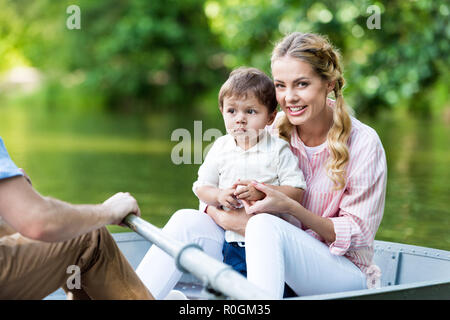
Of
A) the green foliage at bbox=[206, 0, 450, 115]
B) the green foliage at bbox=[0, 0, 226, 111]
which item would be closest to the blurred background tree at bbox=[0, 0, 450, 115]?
the green foliage at bbox=[0, 0, 226, 111]

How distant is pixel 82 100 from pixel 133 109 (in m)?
2.07

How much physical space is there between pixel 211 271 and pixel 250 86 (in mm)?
937

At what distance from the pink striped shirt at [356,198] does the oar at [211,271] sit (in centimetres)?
71

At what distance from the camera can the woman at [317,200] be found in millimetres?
2467

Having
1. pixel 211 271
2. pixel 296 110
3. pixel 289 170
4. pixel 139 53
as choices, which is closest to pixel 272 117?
pixel 296 110

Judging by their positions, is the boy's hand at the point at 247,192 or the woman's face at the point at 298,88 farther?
the woman's face at the point at 298,88

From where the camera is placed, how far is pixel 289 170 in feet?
8.57

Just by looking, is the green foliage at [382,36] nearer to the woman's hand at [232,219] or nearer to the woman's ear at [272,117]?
the woman's ear at [272,117]

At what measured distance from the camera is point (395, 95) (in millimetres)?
8086

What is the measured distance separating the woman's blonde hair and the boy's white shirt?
0.46 feet

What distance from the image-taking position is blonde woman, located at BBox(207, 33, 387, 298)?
2471 millimetres

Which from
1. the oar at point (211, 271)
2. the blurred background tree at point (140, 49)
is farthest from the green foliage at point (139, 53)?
the oar at point (211, 271)

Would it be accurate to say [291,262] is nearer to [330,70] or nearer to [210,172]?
[210,172]

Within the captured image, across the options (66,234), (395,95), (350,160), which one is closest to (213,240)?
(350,160)
